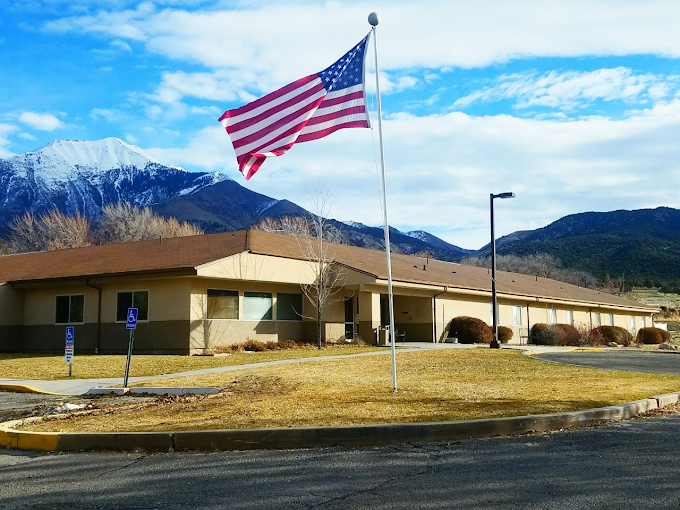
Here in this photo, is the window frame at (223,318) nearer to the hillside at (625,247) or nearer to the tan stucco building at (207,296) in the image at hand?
the tan stucco building at (207,296)

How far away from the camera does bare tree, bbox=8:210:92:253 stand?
2717 inches

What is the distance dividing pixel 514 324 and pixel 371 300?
1109 centimetres

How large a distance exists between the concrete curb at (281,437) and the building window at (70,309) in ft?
62.9

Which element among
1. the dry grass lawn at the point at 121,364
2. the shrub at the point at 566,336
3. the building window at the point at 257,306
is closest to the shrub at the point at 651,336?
the shrub at the point at 566,336

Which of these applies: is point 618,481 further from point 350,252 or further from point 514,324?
point 514,324

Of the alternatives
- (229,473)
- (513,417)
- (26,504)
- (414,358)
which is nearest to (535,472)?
(513,417)

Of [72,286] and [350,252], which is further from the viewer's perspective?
[350,252]

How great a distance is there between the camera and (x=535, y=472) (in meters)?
6.64

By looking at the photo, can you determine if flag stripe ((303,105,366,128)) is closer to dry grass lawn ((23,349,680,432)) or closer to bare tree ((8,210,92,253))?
dry grass lawn ((23,349,680,432))

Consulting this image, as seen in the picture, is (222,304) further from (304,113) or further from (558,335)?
(558,335)

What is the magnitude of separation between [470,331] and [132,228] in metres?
47.8

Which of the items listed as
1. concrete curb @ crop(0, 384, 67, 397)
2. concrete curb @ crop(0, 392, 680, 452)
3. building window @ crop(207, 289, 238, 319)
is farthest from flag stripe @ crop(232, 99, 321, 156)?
building window @ crop(207, 289, 238, 319)

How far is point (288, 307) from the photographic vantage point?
28125mm

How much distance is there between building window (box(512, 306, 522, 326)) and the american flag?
26239 mm
